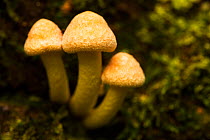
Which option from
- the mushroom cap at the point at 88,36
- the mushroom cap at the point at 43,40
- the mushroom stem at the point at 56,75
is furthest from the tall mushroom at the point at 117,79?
the mushroom cap at the point at 43,40

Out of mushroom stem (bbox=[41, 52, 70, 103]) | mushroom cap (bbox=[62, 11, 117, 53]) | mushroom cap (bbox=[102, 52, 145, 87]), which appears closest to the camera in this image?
mushroom cap (bbox=[62, 11, 117, 53])

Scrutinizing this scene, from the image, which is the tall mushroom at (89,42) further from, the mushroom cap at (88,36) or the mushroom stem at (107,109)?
the mushroom stem at (107,109)

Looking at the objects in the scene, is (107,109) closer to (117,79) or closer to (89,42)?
(117,79)

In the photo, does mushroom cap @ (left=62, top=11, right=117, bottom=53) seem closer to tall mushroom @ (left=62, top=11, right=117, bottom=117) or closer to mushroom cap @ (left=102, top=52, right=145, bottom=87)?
tall mushroom @ (left=62, top=11, right=117, bottom=117)

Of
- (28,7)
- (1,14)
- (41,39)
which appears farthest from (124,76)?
(1,14)

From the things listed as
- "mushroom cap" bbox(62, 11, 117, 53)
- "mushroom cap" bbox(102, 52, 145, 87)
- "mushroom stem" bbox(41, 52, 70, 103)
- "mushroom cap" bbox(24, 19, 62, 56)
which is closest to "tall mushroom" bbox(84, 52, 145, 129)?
"mushroom cap" bbox(102, 52, 145, 87)

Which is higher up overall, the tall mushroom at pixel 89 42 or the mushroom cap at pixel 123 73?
the tall mushroom at pixel 89 42
